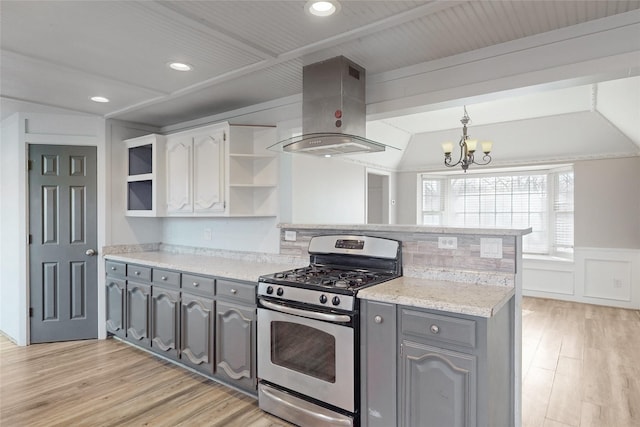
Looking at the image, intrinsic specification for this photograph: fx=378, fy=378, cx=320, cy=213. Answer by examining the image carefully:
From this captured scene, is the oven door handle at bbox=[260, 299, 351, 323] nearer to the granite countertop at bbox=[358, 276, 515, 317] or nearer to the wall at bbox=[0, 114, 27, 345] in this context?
the granite countertop at bbox=[358, 276, 515, 317]

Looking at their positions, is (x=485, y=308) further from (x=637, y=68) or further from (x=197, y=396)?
(x=197, y=396)

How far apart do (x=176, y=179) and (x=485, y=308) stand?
3039 millimetres

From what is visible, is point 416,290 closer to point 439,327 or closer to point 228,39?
point 439,327

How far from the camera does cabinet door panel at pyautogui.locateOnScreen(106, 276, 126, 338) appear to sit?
3.72 m

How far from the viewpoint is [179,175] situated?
12.1 feet

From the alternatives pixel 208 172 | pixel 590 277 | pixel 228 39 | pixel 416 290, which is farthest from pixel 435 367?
pixel 590 277

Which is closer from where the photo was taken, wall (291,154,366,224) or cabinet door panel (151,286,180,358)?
cabinet door panel (151,286,180,358)

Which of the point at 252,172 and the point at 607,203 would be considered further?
the point at 607,203

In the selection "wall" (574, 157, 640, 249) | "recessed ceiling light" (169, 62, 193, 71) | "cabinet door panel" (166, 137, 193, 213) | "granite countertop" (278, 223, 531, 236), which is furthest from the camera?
"wall" (574, 157, 640, 249)

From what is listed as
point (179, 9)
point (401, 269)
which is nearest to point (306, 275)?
point (401, 269)

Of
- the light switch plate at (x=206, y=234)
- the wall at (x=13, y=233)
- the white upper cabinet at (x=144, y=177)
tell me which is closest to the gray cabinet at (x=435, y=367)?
the light switch plate at (x=206, y=234)

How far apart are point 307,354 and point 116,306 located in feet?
8.05

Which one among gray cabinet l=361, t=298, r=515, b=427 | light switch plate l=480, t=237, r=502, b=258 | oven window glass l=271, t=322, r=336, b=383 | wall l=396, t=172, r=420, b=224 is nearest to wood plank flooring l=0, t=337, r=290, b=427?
oven window glass l=271, t=322, r=336, b=383

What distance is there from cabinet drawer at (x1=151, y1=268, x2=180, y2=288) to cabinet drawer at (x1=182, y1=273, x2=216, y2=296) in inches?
3.6
